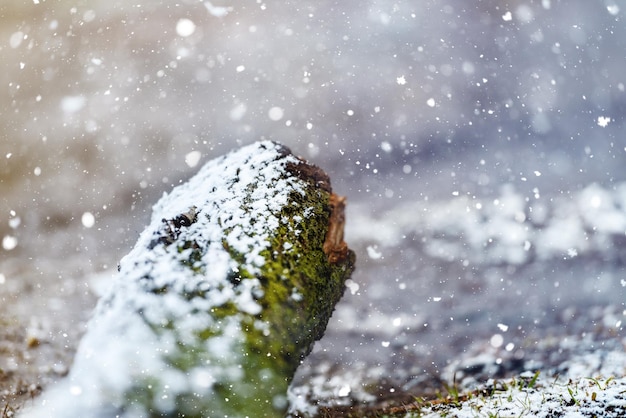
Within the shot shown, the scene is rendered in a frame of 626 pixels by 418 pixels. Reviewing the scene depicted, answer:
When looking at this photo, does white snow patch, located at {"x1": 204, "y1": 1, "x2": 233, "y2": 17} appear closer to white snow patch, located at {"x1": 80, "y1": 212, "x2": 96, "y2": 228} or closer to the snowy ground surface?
the snowy ground surface

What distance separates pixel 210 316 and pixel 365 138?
2912 millimetres

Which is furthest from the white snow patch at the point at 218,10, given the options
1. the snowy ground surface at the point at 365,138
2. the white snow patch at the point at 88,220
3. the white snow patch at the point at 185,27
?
the white snow patch at the point at 88,220

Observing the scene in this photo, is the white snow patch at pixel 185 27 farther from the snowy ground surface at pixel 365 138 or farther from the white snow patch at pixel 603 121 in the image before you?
the white snow patch at pixel 603 121

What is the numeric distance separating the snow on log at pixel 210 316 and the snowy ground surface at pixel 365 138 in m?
1.76

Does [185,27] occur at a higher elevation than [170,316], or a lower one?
higher

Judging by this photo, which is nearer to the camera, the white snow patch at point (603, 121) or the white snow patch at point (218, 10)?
the white snow patch at point (603, 121)

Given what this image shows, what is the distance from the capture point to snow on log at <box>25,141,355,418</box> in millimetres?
1861

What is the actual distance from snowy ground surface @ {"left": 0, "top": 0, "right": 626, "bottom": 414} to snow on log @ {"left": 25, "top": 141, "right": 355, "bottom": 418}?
1.76 meters

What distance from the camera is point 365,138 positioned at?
440 centimetres

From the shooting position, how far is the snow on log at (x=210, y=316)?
6.11 ft

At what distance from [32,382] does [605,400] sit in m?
3.86

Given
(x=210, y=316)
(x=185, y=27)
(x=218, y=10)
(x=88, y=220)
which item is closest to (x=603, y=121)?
(x=218, y=10)

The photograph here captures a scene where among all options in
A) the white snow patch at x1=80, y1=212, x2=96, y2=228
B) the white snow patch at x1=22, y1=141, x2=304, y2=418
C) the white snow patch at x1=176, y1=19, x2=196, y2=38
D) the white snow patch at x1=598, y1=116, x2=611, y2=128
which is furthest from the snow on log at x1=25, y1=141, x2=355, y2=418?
the white snow patch at x1=598, y1=116, x2=611, y2=128

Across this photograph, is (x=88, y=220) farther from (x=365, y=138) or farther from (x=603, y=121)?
(x=603, y=121)
